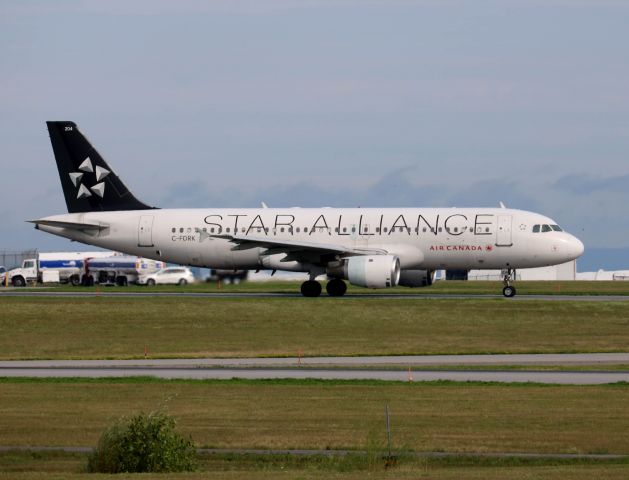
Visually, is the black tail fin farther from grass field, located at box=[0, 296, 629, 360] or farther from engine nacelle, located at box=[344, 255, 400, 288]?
engine nacelle, located at box=[344, 255, 400, 288]

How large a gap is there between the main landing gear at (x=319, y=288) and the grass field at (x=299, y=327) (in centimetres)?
369

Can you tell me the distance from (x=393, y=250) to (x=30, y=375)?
3037 centimetres

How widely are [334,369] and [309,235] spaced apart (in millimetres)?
28146

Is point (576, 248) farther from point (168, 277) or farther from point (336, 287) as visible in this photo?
point (168, 277)

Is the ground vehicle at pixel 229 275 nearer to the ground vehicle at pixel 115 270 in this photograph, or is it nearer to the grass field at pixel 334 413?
the grass field at pixel 334 413

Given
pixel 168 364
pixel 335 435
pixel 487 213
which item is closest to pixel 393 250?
pixel 487 213

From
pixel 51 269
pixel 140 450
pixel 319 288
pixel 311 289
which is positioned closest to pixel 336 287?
pixel 319 288

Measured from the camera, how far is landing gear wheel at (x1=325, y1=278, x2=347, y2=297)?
6638cm

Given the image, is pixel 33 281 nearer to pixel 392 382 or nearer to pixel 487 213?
pixel 487 213

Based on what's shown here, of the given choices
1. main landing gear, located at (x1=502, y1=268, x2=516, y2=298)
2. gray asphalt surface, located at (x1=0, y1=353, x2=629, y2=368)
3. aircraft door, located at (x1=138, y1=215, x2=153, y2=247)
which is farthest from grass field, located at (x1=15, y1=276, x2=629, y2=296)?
gray asphalt surface, located at (x1=0, y1=353, x2=629, y2=368)

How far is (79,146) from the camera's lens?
69.7 meters

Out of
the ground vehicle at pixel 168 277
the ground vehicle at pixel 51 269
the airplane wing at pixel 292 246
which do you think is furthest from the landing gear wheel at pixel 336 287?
the ground vehicle at pixel 51 269

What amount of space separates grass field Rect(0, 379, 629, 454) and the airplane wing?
2758 centimetres

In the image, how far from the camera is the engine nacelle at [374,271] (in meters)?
60.4
